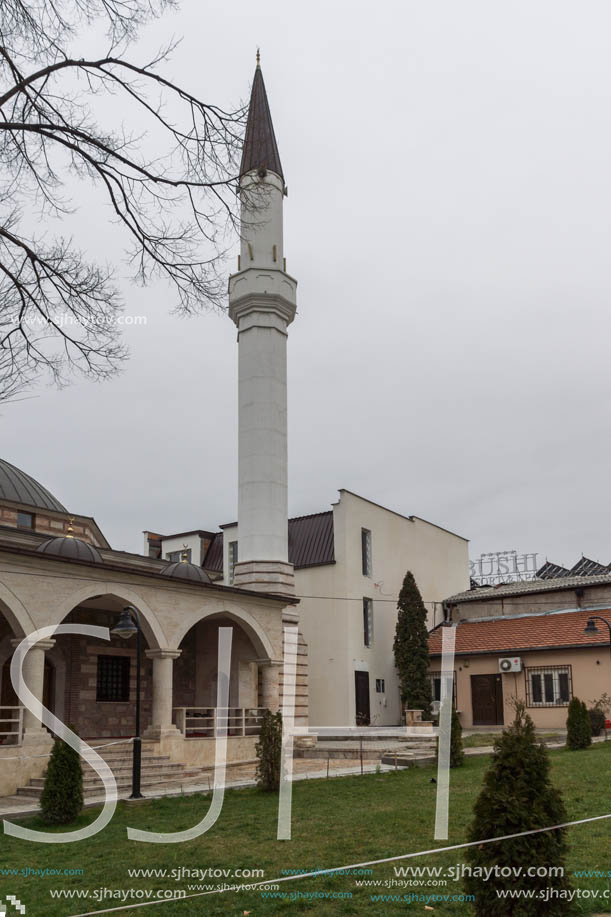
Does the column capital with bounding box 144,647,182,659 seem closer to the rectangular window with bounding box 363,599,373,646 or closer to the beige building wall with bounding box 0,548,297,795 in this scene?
the beige building wall with bounding box 0,548,297,795

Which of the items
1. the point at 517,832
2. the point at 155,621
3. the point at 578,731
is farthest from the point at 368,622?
the point at 517,832

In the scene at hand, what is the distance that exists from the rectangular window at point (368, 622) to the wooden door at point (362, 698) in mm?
1250

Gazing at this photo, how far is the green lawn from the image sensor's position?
6.79 metres

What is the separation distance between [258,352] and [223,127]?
18780 millimetres

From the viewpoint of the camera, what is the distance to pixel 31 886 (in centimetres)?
794

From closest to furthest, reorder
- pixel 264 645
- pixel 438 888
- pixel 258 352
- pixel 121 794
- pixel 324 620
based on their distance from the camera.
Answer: pixel 438 888 < pixel 121 794 < pixel 264 645 < pixel 258 352 < pixel 324 620

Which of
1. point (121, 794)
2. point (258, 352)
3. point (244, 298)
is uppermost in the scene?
point (244, 298)

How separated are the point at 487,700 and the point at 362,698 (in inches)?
175

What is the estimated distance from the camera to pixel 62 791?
11906 mm

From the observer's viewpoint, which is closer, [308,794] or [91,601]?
[308,794]

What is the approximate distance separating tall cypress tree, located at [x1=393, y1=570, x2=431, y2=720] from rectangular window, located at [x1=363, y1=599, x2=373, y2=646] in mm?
974

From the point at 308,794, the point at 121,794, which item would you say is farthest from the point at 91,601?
the point at 308,794

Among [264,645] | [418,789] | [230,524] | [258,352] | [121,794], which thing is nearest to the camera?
[418,789]

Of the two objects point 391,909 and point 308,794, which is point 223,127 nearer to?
point 391,909
